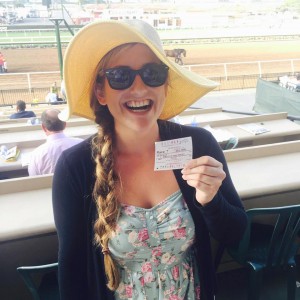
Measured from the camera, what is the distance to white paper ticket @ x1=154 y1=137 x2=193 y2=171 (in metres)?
1.13

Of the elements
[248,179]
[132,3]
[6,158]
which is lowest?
[6,158]

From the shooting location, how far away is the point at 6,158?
3271 millimetres

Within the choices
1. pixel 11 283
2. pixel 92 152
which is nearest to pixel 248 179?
pixel 92 152

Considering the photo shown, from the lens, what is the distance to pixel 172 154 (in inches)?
44.6

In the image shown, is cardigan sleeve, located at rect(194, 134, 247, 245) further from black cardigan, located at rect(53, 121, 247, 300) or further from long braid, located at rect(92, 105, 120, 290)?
long braid, located at rect(92, 105, 120, 290)

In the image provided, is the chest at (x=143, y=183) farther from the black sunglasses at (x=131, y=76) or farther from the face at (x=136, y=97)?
the black sunglasses at (x=131, y=76)

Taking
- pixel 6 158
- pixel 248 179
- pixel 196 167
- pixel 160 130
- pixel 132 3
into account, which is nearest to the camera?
pixel 196 167

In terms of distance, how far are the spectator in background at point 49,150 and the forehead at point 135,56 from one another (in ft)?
6.66

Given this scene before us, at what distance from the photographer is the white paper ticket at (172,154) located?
1.13 m

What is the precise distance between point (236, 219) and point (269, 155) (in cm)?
130

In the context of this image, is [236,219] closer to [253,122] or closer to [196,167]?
[196,167]

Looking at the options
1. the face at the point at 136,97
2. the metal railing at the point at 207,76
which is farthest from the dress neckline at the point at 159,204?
the metal railing at the point at 207,76

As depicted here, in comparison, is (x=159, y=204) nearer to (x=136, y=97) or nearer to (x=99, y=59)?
(x=136, y=97)

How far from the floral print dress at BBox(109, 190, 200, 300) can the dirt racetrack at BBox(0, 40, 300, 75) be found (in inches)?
630
